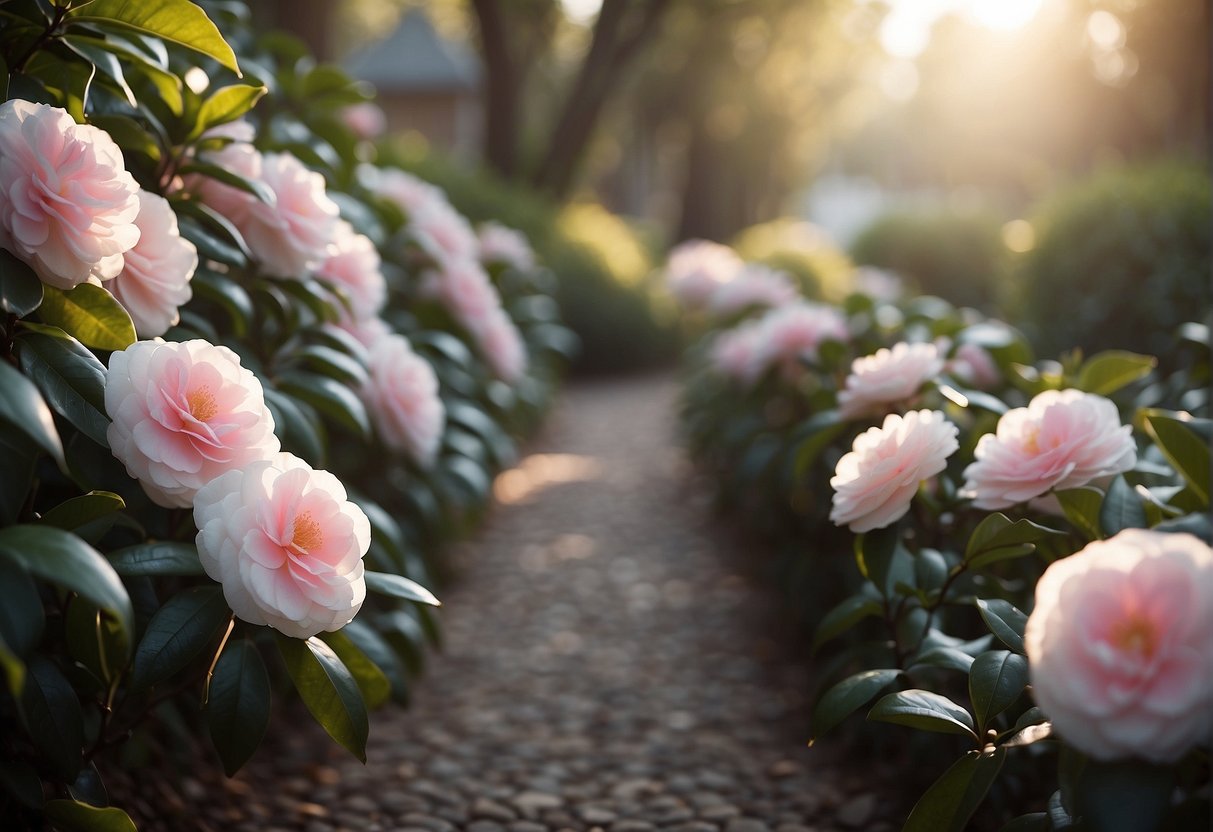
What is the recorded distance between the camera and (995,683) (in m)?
1.31

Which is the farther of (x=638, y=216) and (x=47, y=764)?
(x=638, y=216)

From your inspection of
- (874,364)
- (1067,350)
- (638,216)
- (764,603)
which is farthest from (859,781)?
(638,216)

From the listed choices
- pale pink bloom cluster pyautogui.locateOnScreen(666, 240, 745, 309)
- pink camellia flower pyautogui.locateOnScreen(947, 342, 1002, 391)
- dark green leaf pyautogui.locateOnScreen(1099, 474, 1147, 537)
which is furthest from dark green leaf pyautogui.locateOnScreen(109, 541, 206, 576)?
pale pink bloom cluster pyautogui.locateOnScreen(666, 240, 745, 309)

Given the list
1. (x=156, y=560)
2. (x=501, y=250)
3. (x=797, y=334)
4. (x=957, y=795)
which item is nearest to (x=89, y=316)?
(x=156, y=560)

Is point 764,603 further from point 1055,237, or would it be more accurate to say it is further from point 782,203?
point 782,203

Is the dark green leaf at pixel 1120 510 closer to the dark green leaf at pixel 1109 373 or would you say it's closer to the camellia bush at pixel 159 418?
the dark green leaf at pixel 1109 373

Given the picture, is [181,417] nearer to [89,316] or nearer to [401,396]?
[89,316]

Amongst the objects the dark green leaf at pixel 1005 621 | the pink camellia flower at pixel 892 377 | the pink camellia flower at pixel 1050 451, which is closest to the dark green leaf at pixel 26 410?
the dark green leaf at pixel 1005 621

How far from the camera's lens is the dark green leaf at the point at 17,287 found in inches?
46.2

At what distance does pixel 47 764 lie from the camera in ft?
4.46

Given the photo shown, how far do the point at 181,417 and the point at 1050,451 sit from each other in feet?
3.73

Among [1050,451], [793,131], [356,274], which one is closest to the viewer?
[1050,451]

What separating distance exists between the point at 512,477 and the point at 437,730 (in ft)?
8.93

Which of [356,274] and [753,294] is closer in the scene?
[356,274]
